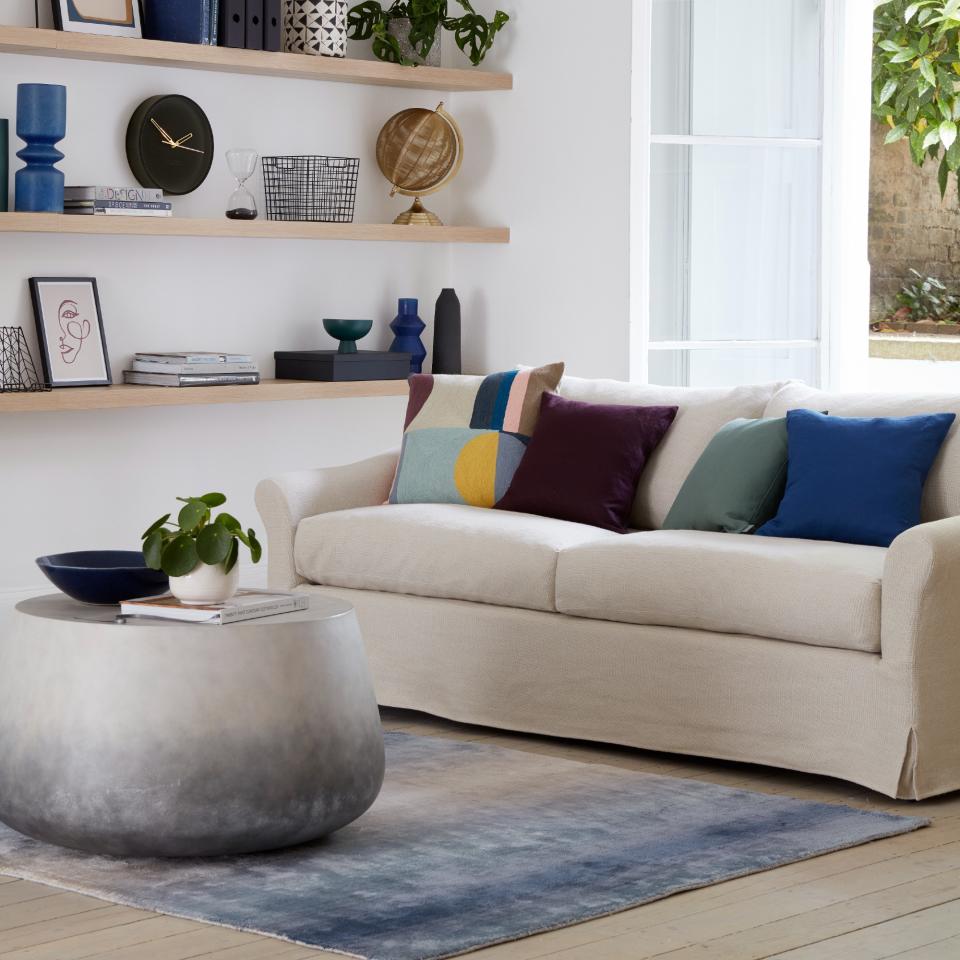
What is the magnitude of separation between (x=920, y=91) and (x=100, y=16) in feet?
14.5

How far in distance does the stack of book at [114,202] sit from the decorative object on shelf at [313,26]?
770 millimetres

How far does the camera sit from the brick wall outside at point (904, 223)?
992 centimetres

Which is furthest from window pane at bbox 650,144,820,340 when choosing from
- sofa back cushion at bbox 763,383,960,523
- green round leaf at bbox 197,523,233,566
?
green round leaf at bbox 197,523,233,566

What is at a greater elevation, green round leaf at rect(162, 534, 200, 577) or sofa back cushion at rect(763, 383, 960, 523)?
sofa back cushion at rect(763, 383, 960, 523)

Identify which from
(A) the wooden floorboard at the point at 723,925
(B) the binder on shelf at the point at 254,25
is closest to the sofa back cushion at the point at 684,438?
(A) the wooden floorboard at the point at 723,925

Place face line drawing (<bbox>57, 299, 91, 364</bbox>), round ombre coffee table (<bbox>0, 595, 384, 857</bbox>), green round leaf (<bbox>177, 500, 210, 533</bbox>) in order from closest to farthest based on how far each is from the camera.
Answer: round ombre coffee table (<bbox>0, 595, 384, 857</bbox>) → green round leaf (<bbox>177, 500, 210, 533</bbox>) → face line drawing (<bbox>57, 299, 91, 364</bbox>)

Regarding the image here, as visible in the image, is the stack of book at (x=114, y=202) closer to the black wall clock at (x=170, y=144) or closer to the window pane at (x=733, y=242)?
the black wall clock at (x=170, y=144)

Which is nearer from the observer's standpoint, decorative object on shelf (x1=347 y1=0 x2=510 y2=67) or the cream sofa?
the cream sofa

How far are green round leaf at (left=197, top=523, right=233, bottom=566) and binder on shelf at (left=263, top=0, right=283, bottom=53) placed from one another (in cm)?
289

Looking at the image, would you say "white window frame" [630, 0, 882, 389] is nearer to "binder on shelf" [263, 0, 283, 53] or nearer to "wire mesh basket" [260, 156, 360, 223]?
"wire mesh basket" [260, 156, 360, 223]

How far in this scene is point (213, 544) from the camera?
2.92m

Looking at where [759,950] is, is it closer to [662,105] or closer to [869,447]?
[869,447]

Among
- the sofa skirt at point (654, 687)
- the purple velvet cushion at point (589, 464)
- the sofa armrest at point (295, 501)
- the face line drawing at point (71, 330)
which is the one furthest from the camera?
the face line drawing at point (71, 330)

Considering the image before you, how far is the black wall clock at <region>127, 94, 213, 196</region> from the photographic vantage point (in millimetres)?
5316
